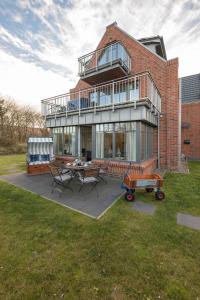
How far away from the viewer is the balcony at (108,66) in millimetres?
9916

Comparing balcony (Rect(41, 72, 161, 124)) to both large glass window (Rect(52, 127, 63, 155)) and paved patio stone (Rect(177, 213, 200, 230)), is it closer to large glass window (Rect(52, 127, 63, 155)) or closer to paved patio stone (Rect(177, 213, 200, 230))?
large glass window (Rect(52, 127, 63, 155))

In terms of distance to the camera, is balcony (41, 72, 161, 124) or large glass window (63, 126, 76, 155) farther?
large glass window (63, 126, 76, 155)

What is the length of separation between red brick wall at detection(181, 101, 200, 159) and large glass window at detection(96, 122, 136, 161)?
1255 centimetres

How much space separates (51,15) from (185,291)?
39.8 ft

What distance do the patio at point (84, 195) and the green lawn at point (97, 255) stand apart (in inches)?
14.1

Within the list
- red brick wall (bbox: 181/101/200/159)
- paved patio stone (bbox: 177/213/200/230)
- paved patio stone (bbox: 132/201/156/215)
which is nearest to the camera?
paved patio stone (bbox: 177/213/200/230)

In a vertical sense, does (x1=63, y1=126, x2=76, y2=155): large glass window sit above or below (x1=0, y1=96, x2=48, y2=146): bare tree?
below

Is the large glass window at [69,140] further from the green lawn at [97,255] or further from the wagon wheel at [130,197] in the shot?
the green lawn at [97,255]

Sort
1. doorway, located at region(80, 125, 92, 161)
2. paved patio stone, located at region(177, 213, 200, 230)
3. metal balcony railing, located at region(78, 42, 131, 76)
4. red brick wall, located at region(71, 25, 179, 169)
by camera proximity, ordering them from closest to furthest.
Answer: paved patio stone, located at region(177, 213, 200, 230) < red brick wall, located at region(71, 25, 179, 169) < doorway, located at region(80, 125, 92, 161) < metal balcony railing, located at region(78, 42, 131, 76)

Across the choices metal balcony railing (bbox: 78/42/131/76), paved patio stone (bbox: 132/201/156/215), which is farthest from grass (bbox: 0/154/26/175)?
paved patio stone (bbox: 132/201/156/215)

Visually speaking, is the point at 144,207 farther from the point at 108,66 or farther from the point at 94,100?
the point at 108,66

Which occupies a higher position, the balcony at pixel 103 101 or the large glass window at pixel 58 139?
the balcony at pixel 103 101

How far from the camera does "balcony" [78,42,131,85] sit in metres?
9.92

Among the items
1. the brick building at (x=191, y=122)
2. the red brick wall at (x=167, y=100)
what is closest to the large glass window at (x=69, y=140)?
the red brick wall at (x=167, y=100)
